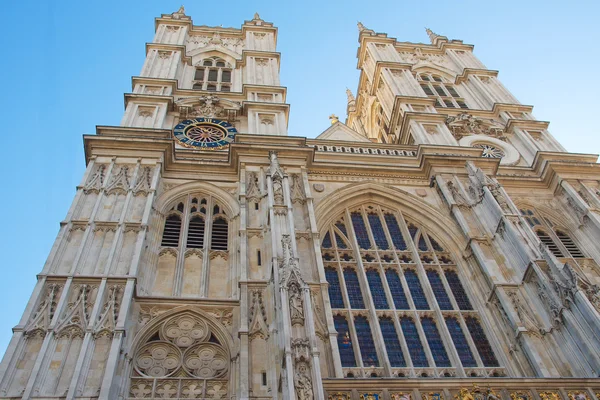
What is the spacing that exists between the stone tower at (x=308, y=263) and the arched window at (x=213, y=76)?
429 millimetres

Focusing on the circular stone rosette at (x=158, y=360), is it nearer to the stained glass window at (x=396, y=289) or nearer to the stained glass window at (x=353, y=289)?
the stained glass window at (x=353, y=289)

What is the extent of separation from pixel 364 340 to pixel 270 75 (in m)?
15.5

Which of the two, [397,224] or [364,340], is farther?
[397,224]

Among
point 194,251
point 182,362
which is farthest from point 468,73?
point 182,362

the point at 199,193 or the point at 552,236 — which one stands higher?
the point at 199,193

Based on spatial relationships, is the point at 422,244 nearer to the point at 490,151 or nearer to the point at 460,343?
the point at 460,343

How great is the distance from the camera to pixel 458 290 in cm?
1811

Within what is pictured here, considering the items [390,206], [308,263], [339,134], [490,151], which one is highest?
[339,134]

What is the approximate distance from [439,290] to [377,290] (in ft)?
6.36

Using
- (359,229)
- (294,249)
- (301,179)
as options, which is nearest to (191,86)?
(301,179)

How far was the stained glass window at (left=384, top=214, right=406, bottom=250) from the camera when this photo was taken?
1961 cm

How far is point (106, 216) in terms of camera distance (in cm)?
1764

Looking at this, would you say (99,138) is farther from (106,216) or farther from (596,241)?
(596,241)

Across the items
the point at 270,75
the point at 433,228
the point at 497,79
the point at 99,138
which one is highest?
the point at 497,79
